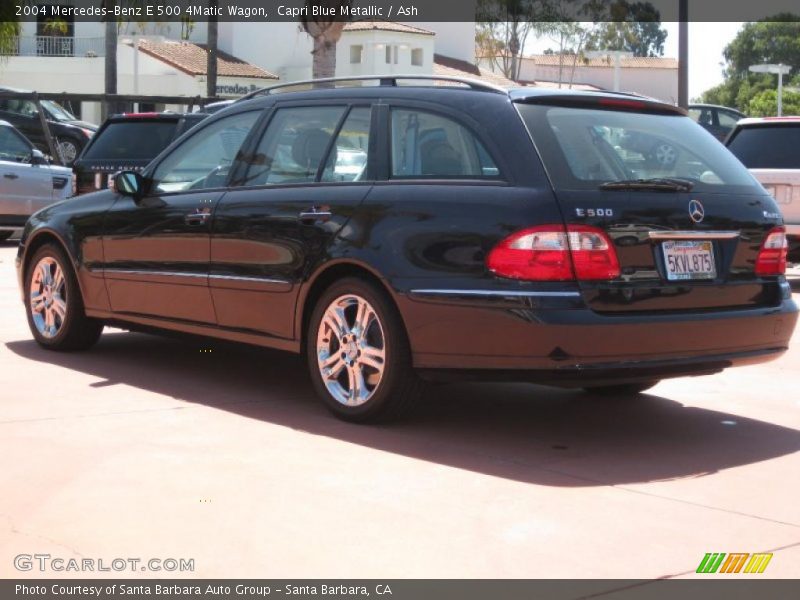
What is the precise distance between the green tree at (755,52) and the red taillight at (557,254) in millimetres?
103158

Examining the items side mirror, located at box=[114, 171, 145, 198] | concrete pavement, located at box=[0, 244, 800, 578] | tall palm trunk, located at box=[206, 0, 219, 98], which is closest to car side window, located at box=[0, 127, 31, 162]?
concrete pavement, located at box=[0, 244, 800, 578]

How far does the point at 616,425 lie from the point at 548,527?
7.17ft

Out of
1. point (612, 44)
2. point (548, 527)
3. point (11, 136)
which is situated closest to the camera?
point (548, 527)

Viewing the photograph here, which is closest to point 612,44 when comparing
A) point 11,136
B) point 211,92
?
point 211,92

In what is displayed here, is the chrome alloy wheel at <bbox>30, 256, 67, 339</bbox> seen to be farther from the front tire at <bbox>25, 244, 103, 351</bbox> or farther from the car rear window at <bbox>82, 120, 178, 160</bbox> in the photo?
the car rear window at <bbox>82, 120, 178, 160</bbox>

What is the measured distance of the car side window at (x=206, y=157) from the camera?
8.12 metres

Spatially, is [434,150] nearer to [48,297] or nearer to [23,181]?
[48,297]

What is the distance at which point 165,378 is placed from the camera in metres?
8.39

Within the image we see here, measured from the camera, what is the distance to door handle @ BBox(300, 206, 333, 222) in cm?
718

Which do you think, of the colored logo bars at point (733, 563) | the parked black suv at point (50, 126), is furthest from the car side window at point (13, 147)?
the colored logo bars at point (733, 563)

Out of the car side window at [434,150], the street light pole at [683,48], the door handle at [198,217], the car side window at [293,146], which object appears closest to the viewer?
the car side window at [434,150]

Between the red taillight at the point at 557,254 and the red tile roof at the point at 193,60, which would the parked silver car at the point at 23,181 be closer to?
the red taillight at the point at 557,254

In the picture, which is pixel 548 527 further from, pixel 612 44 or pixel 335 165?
pixel 612 44

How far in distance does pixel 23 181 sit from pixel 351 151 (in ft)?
42.0
